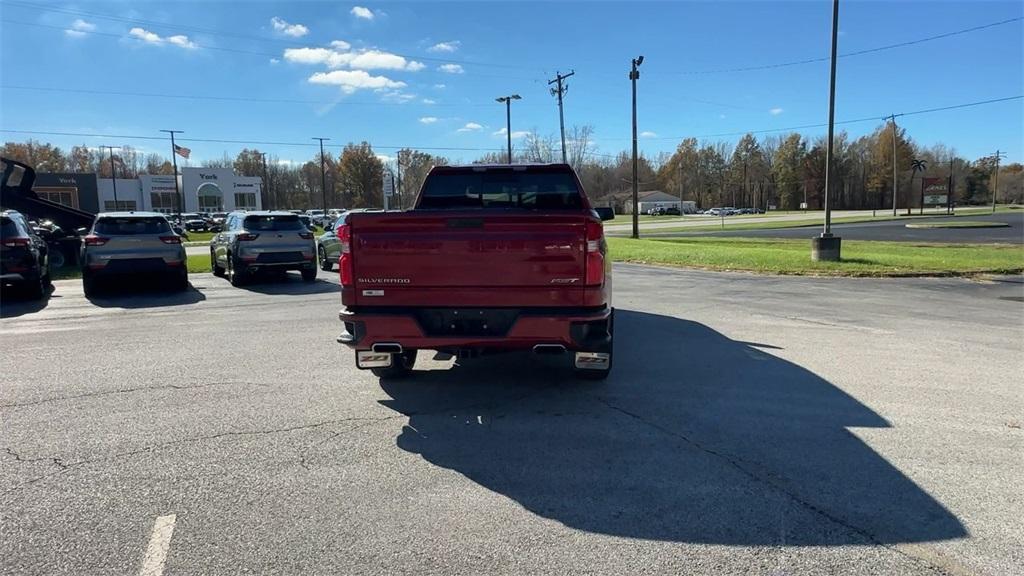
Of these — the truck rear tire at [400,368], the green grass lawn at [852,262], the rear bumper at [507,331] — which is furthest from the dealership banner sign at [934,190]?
the rear bumper at [507,331]

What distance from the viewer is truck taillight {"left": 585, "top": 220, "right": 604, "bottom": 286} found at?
464 centimetres

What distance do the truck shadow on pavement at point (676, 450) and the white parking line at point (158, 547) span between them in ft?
4.97

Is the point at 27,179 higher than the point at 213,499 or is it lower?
higher

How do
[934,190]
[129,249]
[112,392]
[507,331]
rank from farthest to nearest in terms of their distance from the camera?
[934,190]
[129,249]
[112,392]
[507,331]

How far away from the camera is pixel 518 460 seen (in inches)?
160

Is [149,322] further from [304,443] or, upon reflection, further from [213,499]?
[213,499]

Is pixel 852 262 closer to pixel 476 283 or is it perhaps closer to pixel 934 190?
pixel 476 283

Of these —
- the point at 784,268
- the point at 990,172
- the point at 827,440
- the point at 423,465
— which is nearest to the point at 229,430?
the point at 423,465

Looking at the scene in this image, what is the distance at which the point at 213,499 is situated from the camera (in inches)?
139

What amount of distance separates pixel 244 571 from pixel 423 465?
1.36m

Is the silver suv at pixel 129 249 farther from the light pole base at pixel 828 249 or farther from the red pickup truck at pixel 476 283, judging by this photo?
the light pole base at pixel 828 249

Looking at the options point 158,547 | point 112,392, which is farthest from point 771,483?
point 112,392

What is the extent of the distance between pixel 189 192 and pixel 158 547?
10138 centimetres

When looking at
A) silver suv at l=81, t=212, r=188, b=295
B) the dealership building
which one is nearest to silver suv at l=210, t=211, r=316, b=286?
silver suv at l=81, t=212, r=188, b=295
